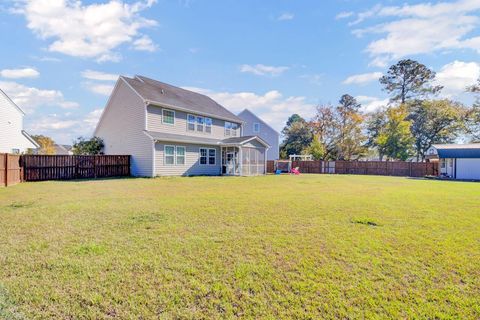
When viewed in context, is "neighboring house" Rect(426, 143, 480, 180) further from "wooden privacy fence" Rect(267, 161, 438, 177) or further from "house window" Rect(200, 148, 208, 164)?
"house window" Rect(200, 148, 208, 164)

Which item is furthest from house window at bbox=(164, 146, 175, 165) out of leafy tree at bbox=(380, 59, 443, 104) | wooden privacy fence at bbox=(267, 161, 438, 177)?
leafy tree at bbox=(380, 59, 443, 104)

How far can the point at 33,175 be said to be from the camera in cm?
1482

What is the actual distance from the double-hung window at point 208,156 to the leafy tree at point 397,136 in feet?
73.6

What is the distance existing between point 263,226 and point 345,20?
14355mm

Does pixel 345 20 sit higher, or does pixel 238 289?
pixel 345 20

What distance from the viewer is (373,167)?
1110 inches

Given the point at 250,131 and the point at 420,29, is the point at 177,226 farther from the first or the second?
the point at 250,131

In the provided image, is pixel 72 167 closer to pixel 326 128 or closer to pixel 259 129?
pixel 259 129

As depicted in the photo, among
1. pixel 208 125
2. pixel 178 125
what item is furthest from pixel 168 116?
pixel 208 125

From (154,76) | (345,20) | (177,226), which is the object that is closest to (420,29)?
(345,20)

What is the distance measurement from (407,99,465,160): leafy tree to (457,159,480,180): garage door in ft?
37.5

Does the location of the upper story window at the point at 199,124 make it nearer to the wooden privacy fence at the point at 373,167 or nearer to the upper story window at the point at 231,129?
the upper story window at the point at 231,129

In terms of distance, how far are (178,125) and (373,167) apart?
21692mm

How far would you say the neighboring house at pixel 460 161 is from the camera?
22.4 m
